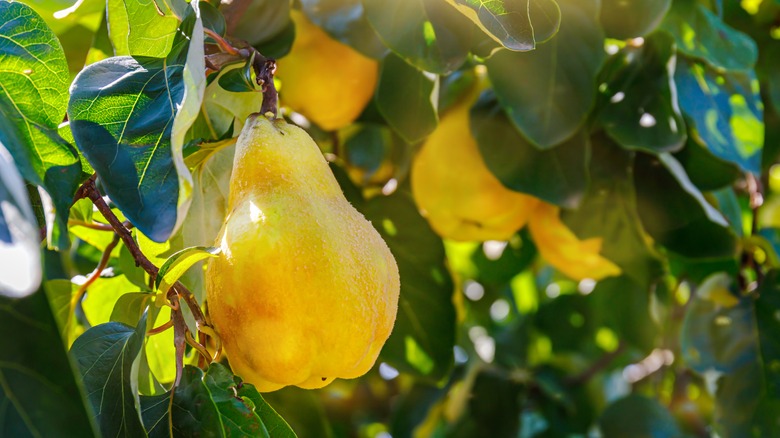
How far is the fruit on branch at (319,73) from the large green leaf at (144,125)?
18.3 inches

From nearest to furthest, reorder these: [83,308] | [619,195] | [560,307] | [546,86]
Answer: [83,308], [546,86], [619,195], [560,307]

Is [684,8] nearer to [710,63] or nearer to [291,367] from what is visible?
[710,63]

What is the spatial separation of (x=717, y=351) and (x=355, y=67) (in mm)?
639

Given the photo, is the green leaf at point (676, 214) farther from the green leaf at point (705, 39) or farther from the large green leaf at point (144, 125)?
the large green leaf at point (144, 125)

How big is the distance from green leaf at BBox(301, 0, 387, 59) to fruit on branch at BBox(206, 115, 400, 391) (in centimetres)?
46

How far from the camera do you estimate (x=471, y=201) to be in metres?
1.23

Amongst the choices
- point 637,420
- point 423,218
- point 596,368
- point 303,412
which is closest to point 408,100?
point 423,218

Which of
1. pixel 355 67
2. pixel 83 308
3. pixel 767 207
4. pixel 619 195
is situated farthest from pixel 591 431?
pixel 83 308

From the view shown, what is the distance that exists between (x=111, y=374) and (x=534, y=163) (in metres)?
0.68

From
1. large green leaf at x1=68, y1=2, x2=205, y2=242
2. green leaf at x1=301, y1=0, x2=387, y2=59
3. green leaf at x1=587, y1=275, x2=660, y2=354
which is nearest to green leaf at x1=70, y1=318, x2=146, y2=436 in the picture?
large green leaf at x1=68, y1=2, x2=205, y2=242

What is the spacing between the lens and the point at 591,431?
1.83 m

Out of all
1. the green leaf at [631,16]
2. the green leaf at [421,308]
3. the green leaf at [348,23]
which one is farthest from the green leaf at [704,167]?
the green leaf at [348,23]

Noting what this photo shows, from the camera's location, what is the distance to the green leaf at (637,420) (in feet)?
5.12

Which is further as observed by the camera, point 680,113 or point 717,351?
point 717,351
